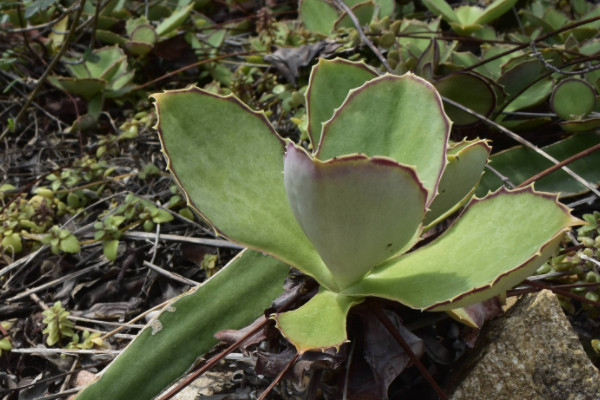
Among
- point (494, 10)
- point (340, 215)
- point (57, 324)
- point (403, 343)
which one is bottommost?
point (57, 324)

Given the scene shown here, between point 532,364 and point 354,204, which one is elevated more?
point 354,204

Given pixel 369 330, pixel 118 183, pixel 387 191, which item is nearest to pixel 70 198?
pixel 118 183

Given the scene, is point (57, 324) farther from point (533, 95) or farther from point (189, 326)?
point (533, 95)

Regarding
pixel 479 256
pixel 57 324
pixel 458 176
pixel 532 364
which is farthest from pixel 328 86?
pixel 57 324

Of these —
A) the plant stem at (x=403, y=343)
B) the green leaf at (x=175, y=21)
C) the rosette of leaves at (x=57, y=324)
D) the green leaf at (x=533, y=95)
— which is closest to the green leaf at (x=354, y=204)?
the plant stem at (x=403, y=343)

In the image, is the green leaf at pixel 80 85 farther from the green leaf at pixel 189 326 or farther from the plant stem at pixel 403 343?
the plant stem at pixel 403 343

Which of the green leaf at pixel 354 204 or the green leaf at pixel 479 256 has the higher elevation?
the green leaf at pixel 354 204

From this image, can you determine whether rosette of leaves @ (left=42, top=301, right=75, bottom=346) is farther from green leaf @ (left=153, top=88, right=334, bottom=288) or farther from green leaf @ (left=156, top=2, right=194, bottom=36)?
green leaf @ (left=156, top=2, right=194, bottom=36)
